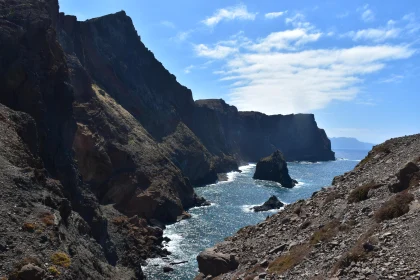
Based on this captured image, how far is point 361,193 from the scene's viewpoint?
2220cm

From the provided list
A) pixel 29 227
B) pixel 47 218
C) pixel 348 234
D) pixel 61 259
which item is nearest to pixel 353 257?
pixel 348 234

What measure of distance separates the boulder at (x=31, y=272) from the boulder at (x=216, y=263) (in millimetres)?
17981

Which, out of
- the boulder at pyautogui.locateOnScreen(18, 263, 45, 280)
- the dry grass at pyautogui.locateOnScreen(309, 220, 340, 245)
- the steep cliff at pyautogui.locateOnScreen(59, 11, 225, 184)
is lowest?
the boulder at pyautogui.locateOnScreen(18, 263, 45, 280)

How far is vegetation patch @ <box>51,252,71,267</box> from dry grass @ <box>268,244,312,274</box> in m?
26.9

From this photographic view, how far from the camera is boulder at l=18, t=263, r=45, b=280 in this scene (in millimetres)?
32375

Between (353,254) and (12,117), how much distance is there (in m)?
56.8

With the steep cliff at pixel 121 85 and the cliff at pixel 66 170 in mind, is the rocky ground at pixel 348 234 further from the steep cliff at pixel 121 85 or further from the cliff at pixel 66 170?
the steep cliff at pixel 121 85

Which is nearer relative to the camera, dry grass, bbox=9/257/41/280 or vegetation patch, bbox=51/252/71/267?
dry grass, bbox=9/257/41/280

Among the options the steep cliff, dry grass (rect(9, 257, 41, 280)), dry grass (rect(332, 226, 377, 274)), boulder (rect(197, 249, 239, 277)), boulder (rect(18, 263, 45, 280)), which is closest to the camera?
dry grass (rect(332, 226, 377, 274))

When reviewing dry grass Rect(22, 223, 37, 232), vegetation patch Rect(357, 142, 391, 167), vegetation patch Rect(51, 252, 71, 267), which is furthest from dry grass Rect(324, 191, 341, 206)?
dry grass Rect(22, 223, 37, 232)

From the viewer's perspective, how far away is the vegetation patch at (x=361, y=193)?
22.0 m

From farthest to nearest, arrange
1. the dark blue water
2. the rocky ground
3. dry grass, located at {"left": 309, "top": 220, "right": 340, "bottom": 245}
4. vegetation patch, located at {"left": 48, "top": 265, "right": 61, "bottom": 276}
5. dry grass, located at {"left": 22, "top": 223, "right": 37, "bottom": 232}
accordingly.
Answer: the dark blue water, dry grass, located at {"left": 22, "top": 223, "right": 37, "bottom": 232}, vegetation patch, located at {"left": 48, "top": 265, "right": 61, "bottom": 276}, dry grass, located at {"left": 309, "top": 220, "right": 340, "bottom": 245}, the rocky ground

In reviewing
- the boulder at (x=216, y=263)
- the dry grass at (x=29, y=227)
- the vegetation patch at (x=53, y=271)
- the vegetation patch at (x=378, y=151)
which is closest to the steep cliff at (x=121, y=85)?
the dry grass at (x=29, y=227)

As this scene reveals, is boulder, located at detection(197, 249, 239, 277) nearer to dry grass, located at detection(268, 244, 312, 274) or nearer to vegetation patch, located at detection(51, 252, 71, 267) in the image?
dry grass, located at detection(268, 244, 312, 274)
